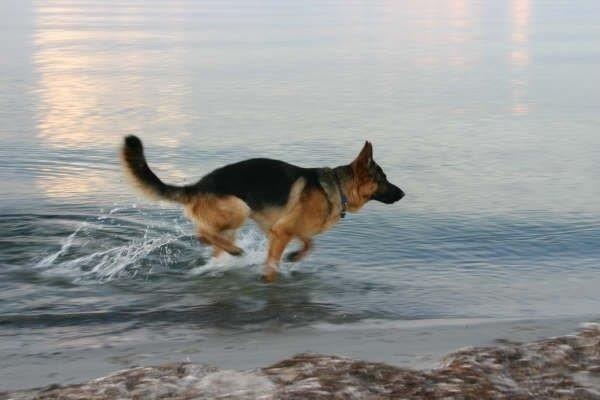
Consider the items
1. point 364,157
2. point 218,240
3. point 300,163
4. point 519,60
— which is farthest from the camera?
point 519,60

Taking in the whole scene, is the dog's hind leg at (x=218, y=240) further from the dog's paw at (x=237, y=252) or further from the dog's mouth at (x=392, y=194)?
the dog's mouth at (x=392, y=194)

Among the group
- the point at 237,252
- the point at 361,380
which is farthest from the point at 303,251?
the point at 361,380

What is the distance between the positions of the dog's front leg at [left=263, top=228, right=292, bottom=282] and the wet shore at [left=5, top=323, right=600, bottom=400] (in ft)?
8.08

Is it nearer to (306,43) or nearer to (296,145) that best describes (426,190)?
(296,145)

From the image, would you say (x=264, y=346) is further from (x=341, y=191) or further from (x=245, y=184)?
(x=341, y=191)

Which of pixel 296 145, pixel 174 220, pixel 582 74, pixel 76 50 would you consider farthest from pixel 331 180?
pixel 76 50

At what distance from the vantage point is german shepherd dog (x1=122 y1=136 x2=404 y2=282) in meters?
7.83

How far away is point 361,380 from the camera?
492 centimetres

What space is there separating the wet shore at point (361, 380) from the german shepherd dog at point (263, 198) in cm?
264

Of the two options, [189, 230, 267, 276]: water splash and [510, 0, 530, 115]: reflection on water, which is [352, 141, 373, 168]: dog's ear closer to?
[189, 230, 267, 276]: water splash

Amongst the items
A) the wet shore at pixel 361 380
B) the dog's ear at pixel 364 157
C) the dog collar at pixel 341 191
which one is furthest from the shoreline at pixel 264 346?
the dog's ear at pixel 364 157

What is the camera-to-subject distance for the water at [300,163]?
6.83 metres

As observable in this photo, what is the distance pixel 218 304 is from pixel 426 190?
13.1 ft

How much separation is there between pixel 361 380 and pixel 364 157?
3.51 m
